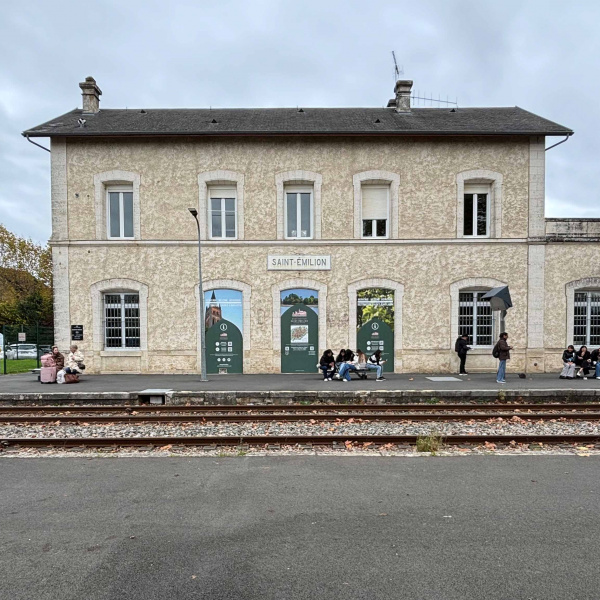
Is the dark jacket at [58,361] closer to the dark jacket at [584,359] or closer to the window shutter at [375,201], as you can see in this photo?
the window shutter at [375,201]

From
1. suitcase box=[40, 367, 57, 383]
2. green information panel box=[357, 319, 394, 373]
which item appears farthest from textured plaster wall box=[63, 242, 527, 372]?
suitcase box=[40, 367, 57, 383]

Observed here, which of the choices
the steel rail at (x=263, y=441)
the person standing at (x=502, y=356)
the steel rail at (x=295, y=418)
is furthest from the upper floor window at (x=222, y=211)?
the person standing at (x=502, y=356)

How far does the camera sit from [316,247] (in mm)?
14305

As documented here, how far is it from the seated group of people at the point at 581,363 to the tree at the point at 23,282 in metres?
34.8

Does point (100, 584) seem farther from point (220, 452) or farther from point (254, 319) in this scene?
point (254, 319)

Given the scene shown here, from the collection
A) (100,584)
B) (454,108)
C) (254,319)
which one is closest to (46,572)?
(100,584)

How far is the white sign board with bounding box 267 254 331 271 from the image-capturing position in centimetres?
1430

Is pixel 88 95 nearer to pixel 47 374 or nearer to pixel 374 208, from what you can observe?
pixel 47 374

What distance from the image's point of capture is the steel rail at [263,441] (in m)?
6.57

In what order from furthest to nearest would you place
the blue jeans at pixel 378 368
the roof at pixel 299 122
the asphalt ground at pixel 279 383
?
the roof at pixel 299 122 → the blue jeans at pixel 378 368 → the asphalt ground at pixel 279 383

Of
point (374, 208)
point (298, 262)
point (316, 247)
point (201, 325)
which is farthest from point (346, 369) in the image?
point (374, 208)

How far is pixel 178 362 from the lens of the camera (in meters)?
14.4

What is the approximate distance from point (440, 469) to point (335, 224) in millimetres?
10471

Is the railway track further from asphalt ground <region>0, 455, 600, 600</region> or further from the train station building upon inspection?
the train station building
